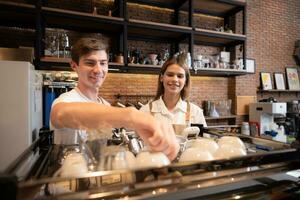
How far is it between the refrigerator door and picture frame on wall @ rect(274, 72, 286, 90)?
483cm

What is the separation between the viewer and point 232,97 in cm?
478

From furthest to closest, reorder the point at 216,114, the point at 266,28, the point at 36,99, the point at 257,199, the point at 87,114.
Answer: the point at 266,28
the point at 216,114
the point at 36,99
the point at 257,199
the point at 87,114

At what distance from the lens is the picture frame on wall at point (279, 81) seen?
5242mm

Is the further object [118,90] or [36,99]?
[118,90]

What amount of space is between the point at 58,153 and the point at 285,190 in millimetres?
710

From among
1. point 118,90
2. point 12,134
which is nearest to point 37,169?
point 12,134

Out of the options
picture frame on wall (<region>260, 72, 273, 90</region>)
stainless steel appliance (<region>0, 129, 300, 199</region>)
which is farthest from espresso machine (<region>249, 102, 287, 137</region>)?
stainless steel appliance (<region>0, 129, 300, 199</region>)

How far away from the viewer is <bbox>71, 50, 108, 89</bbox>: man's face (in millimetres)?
1322

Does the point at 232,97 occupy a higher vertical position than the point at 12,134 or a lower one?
higher

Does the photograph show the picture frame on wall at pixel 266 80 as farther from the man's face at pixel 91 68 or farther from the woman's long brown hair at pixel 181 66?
the man's face at pixel 91 68

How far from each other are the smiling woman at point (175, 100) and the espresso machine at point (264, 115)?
2896 millimetres

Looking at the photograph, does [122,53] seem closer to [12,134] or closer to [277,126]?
[12,134]

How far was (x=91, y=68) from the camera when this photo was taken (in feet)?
4.37

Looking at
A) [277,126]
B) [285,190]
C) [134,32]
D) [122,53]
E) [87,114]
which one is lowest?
[277,126]
